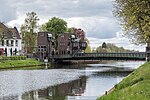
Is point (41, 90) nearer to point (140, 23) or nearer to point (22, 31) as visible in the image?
point (140, 23)

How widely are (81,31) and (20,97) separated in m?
142

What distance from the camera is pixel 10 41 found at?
133750mm

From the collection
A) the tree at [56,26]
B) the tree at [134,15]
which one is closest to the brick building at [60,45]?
the tree at [56,26]

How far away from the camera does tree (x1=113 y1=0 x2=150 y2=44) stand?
28594 millimetres

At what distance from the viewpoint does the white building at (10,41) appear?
424ft

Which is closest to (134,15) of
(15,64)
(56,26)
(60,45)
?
(15,64)

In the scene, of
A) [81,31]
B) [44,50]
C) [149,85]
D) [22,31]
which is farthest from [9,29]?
[149,85]

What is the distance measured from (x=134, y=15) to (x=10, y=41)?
355 feet

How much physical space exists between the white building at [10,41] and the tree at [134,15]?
9612cm

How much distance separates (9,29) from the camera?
13675 cm

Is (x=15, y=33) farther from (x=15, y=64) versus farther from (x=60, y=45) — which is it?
(x=15, y=64)

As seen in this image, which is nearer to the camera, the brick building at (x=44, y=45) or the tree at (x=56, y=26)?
the brick building at (x=44, y=45)

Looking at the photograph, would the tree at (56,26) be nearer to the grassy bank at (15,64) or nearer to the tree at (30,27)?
the tree at (30,27)

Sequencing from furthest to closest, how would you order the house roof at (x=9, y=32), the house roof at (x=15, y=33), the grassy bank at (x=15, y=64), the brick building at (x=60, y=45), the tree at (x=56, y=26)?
the tree at (x=56, y=26), the brick building at (x=60, y=45), the house roof at (x=15, y=33), the house roof at (x=9, y=32), the grassy bank at (x=15, y=64)
